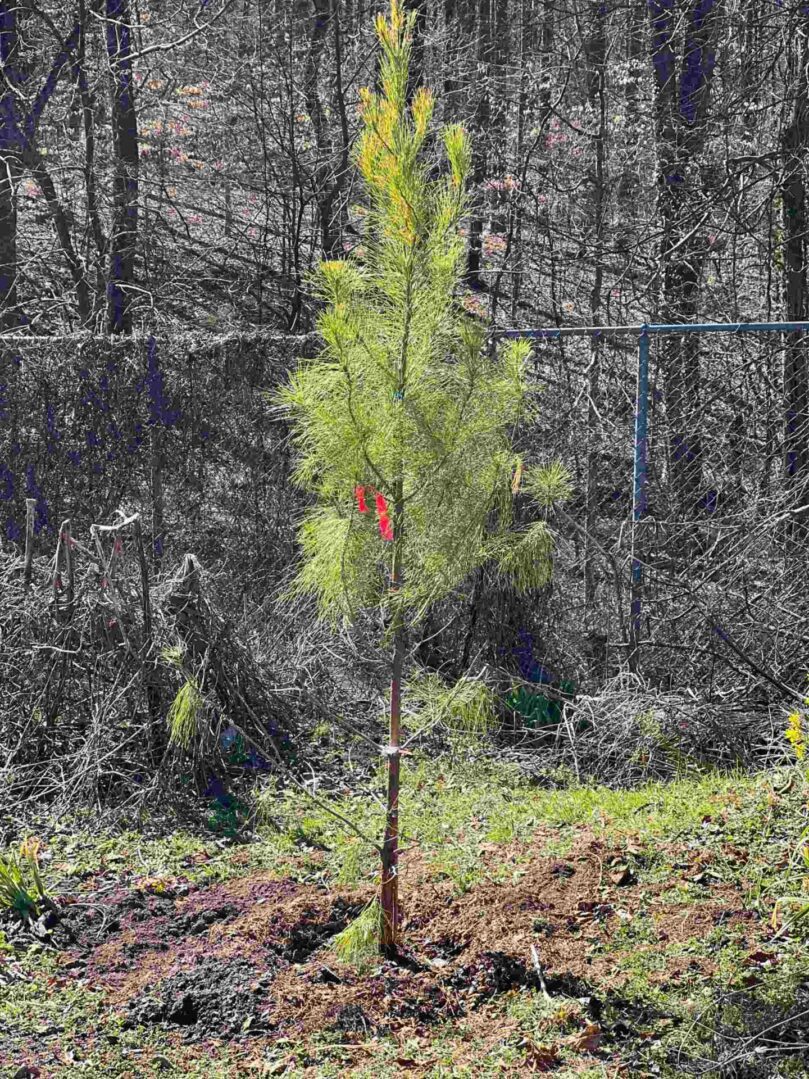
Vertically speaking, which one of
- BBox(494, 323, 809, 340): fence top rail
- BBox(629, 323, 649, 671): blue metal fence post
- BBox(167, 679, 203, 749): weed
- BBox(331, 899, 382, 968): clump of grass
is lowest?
BBox(331, 899, 382, 968): clump of grass

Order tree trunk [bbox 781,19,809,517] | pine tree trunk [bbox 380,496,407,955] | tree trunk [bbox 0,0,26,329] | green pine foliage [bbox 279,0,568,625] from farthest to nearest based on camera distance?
tree trunk [bbox 0,0,26,329]
tree trunk [bbox 781,19,809,517]
pine tree trunk [bbox 380,496,407,955]
green pine foliage [bbox 279,0,568,625]

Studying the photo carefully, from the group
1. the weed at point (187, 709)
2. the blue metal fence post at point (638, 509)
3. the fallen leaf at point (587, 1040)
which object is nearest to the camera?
the fallen leaf at point (587, 1040)

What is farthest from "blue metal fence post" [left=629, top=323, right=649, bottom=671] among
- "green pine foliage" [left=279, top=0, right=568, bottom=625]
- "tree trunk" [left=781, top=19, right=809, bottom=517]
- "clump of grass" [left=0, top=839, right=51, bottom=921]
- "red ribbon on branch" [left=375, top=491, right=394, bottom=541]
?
"clump of grass" [left=0, top=839, right=51, bottom=921]

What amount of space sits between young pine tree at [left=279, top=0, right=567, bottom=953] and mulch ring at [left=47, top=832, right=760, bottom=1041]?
263 millimetres

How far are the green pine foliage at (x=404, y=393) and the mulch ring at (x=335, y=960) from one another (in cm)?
117

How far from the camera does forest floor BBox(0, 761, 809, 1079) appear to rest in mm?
3158

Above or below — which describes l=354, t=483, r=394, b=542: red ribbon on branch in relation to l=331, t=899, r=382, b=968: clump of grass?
above

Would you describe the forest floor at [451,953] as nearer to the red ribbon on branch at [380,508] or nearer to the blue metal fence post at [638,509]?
the red ribbon on branch at [380,508]

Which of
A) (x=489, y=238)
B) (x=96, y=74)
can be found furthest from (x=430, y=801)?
(x=489, y=238)

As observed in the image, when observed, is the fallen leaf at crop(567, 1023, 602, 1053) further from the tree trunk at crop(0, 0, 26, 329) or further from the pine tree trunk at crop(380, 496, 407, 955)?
the tree trunk at crop(0, 0, 26, 329)

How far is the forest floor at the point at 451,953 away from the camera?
124 inches

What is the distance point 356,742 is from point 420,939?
89.1 inches

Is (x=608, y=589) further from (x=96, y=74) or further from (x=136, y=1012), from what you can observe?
(x=96, y=74)

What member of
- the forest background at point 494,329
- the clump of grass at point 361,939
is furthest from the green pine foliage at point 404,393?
the clump of grass at point 361,939
